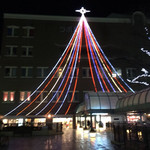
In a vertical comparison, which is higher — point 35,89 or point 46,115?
point 35,89

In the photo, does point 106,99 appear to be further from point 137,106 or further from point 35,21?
point 35,21

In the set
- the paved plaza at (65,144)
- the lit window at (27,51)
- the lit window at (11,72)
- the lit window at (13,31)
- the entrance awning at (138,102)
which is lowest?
the paved plaza at (65,144)

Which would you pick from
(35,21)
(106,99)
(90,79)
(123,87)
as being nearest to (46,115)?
(90,79)

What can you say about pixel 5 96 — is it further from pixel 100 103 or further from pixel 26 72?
pixel 100 103

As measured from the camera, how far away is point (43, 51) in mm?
33469

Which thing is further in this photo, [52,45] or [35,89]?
[52,45]

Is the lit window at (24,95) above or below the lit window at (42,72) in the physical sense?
below

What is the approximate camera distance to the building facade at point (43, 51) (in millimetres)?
31078

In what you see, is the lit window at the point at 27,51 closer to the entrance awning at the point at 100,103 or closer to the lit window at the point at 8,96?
the lit window at the point at 8,96

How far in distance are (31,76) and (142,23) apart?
23279 mm

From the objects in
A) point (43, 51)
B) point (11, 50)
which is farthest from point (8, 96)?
point (43, 51)

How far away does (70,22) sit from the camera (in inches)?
1405

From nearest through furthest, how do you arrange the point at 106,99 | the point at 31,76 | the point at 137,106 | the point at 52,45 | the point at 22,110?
the point at 137,106 < the point at 106,99 < the point at 22,110 < the point at 31,76 < the point at 52,45

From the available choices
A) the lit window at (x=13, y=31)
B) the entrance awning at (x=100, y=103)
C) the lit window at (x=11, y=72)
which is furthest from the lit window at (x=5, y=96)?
the entrance awning at (x=100, y=103)
